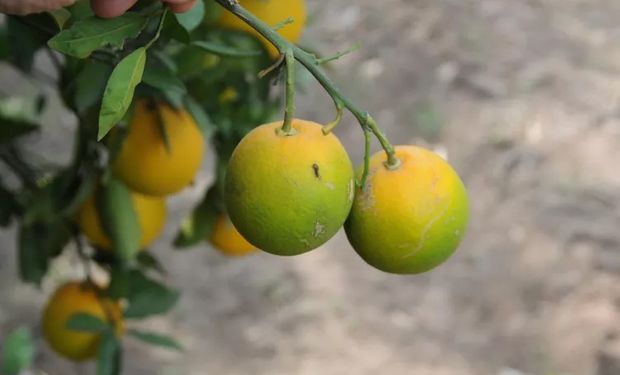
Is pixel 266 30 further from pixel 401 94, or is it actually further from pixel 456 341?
pixel 401 94

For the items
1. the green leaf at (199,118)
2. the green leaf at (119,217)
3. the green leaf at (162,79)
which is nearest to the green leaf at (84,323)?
the green leaf at (119,217)

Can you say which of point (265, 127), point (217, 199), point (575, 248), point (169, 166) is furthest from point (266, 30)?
point (575, 248)

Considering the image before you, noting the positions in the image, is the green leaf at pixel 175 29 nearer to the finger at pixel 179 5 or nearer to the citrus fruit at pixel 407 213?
the finger at pixel 179 5

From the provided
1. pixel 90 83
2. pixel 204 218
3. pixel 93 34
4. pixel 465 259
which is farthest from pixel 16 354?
pixel 465 259

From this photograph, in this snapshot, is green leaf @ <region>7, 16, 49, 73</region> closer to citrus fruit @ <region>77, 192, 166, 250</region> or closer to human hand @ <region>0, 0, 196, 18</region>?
citrus fruit @ <region>77, 192, 166, 250</region>

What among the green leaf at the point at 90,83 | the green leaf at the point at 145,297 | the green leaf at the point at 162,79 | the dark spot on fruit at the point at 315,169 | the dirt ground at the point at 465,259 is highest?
the dark spot on fruit at the point at 315,169

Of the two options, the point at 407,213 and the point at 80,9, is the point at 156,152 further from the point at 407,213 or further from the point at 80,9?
the point at 407,213

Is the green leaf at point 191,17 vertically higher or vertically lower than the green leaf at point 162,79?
higher
